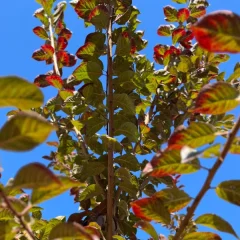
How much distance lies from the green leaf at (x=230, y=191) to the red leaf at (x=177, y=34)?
6.58 feet

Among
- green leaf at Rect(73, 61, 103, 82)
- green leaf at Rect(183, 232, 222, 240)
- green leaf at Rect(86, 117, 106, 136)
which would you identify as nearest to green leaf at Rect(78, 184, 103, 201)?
green leaf at Rect(86, 117, 106, 136)

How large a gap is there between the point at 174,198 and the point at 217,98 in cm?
32

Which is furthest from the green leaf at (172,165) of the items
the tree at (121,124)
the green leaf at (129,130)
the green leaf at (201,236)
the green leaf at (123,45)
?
the green leaf at (123,45)

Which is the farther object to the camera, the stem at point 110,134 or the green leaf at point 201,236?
the stem at point 110,134

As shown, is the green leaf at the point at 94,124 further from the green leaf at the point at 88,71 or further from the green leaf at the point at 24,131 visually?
the green leaf at the point at 24,131

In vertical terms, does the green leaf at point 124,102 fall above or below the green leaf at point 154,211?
above

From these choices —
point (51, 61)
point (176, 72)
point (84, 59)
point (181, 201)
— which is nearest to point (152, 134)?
point (176, 72)

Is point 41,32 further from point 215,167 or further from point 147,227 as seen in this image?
point 215,167

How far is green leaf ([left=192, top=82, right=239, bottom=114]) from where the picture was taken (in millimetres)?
969

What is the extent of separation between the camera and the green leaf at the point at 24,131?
82 cm

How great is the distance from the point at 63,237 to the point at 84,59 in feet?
5.20

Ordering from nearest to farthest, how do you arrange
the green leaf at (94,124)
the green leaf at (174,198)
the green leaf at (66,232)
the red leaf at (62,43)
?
the green leaf at (66,232), the green leaf at (174,198), the green leaf at (94,124), the red leaf at (62,43)

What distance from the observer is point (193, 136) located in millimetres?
976

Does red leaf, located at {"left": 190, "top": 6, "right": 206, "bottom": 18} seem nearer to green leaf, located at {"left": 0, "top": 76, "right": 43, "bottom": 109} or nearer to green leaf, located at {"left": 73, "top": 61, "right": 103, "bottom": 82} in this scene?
green leaf, located at {"left": 73, "top": 61, "right": 103, "bottom": 82}
